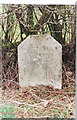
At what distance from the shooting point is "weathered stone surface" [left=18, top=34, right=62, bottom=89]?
4.44 ft

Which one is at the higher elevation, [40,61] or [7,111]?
[40,61]

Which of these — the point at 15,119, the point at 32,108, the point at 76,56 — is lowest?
the point at 15,119

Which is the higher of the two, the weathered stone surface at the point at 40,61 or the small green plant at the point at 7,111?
the weathered stone surface at the point at 40,61

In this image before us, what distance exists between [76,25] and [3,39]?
689 millimetres

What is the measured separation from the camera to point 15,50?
138cm

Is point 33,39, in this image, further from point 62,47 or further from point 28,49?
point 62,47

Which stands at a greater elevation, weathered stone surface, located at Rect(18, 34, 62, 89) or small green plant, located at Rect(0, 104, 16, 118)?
weathered stone surface, located at Rect(18, 34, 62, 89)

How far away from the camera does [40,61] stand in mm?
1367

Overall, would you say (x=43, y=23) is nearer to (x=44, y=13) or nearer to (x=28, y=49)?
(x=44, y=13)

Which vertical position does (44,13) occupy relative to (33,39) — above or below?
above

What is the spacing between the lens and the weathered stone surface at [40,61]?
1.35 meters

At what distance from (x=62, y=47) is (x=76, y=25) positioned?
0.24 m

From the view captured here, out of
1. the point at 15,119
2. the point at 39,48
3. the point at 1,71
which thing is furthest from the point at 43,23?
the point at 15,119

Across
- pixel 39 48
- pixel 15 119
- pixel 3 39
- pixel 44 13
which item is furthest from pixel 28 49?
pixel 15 119
